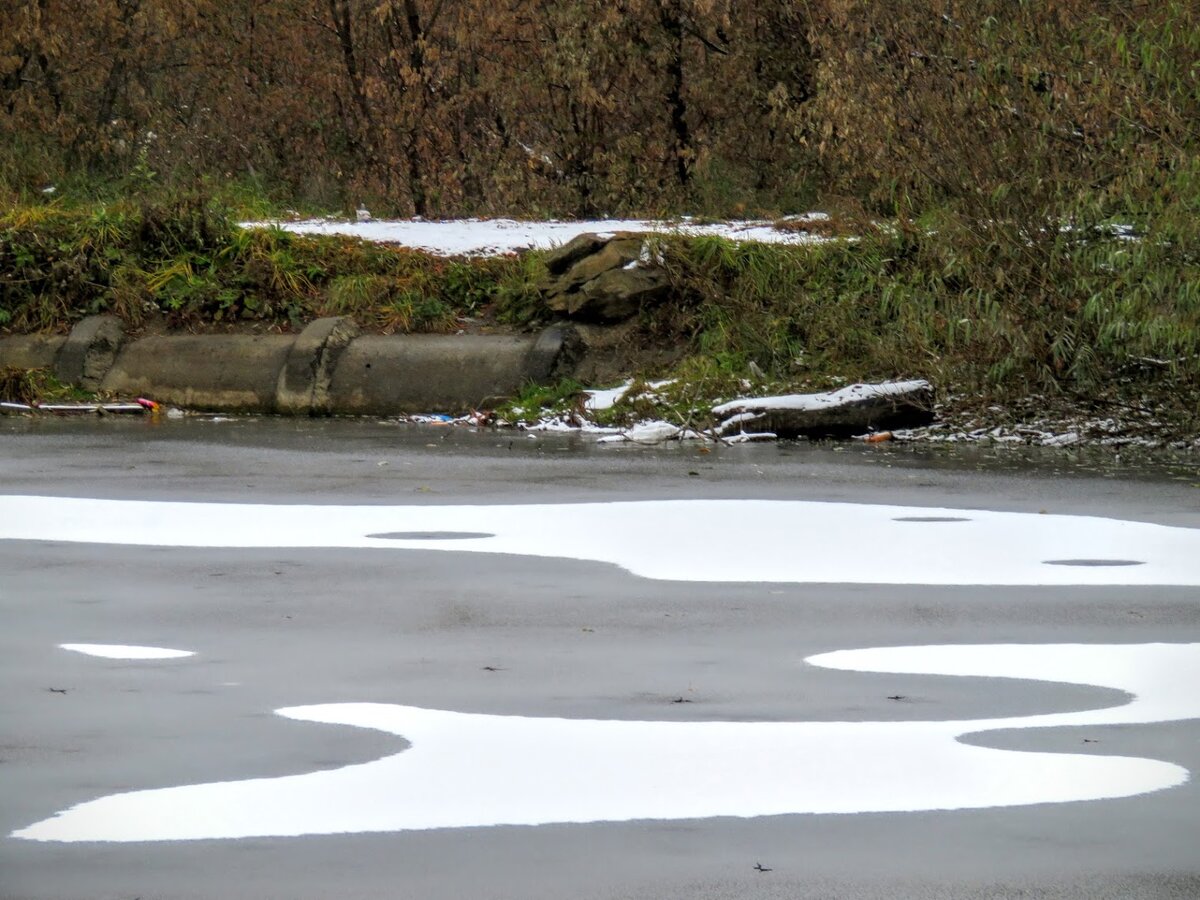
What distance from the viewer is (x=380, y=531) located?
7996 millimetres

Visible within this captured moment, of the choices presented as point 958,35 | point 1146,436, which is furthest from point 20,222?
point 1146,436

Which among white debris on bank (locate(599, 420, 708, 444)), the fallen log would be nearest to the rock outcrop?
white debris on bank (locate(599, 420, 708, 444))

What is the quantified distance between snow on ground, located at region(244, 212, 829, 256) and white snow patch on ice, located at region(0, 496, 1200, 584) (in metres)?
6.95

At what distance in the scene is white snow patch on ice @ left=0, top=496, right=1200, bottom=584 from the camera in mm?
7027

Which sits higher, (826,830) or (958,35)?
(958,35)

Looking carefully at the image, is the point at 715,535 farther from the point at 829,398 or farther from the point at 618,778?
the point at 829,398

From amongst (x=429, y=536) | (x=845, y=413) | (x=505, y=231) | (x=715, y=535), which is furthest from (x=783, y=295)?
(x=429, y=536)

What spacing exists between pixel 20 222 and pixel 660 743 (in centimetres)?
1318

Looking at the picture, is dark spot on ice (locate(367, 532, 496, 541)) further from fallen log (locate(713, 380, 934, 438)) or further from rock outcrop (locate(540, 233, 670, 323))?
rock outcrop (locate(540, 233, 670, 323))

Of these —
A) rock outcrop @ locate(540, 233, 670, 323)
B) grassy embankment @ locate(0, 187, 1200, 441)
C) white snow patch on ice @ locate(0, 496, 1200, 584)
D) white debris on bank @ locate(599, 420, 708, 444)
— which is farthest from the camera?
rock outcrop @ locate(540, 233, 670, 323)

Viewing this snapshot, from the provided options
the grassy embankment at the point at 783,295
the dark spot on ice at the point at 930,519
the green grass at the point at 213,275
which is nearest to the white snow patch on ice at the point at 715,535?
the dark spot on ice at the point at 930,519

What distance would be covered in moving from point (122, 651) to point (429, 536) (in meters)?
2.52

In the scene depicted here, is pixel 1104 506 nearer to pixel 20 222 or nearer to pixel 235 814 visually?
pixel 235 814

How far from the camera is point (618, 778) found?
13.4 ft
